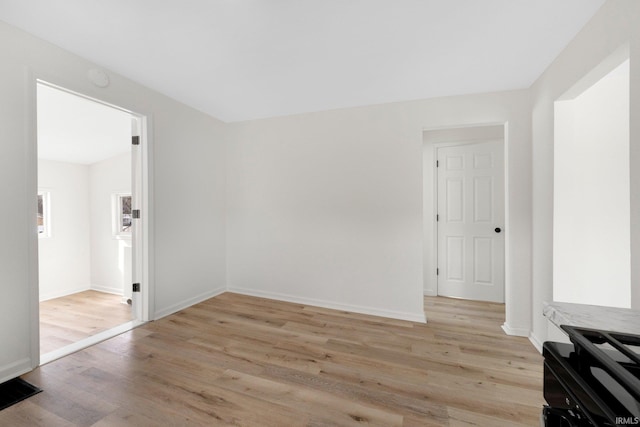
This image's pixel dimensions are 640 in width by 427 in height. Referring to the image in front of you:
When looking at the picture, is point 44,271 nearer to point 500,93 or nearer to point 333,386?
point 333,386

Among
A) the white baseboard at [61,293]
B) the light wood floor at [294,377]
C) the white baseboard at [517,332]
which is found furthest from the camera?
the white baseboard at [61,293]

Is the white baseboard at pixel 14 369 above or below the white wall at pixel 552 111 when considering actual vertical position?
below

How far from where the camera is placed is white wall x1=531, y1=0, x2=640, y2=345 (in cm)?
125

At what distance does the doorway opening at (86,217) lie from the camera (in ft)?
8.81

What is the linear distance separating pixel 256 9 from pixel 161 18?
630 mm

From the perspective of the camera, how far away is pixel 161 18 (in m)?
1.62

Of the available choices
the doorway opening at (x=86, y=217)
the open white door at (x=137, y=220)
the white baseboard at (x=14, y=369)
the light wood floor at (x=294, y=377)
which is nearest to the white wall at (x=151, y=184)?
the white baseboard at (x=14, y=369)

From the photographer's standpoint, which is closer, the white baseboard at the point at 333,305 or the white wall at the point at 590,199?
the white wall at the point at 590,199

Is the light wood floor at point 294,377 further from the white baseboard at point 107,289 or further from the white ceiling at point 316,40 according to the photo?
the white ceiling at point 316,40

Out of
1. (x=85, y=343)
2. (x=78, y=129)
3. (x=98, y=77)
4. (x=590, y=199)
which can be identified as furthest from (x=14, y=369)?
(x=590, y=199)

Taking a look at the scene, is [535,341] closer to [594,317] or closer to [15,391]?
[594,317]

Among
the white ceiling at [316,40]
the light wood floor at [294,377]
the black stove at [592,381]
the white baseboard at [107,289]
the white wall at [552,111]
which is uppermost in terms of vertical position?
the white ceiling at [316,40]

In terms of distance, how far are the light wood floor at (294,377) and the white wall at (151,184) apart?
0.46 metres

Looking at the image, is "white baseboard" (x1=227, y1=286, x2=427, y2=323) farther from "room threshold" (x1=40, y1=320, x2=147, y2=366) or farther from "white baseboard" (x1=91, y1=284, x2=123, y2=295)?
"white baseboard" (x1=91, y1=284, x2=123, y2=295)
